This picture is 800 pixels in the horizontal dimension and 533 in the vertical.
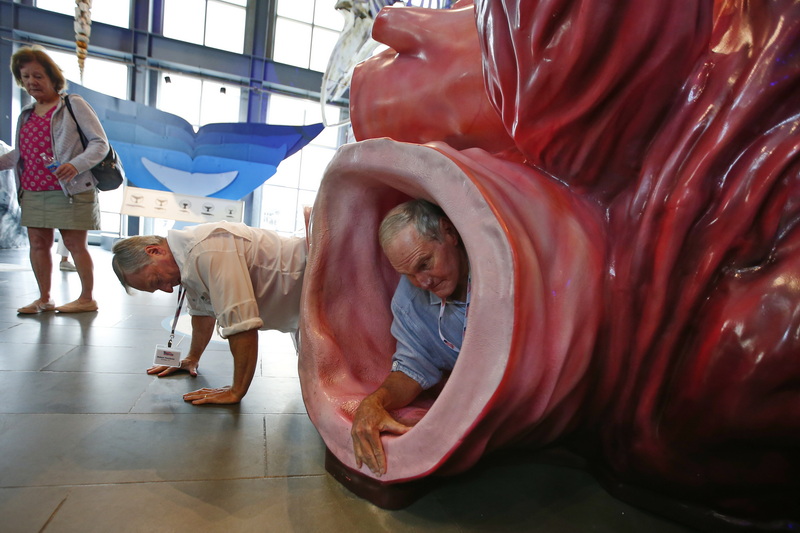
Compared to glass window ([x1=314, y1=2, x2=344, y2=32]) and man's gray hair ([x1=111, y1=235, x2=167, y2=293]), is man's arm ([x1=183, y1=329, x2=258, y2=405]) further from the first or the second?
glass window ([x1=314, y1=2, x2=344, y2=32])

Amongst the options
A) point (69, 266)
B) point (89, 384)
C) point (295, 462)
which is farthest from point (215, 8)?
point (295, 462)

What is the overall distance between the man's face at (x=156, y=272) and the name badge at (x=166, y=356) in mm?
313

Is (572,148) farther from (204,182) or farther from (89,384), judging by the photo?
(204,182)

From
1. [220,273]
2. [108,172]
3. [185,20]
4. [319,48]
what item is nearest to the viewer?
[220,273]

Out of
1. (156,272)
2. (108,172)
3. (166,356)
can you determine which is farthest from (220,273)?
(108,172)

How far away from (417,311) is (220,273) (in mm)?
728

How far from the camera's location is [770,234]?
30.8 inches

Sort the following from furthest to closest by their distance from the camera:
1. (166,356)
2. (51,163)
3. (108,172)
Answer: (108,172)
(51,163)
(166,356)

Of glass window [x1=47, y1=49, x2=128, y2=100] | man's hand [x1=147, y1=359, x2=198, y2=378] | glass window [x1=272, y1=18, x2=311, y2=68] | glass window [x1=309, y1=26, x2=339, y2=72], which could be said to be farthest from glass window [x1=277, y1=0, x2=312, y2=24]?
man's hand [x1=147, y1=359, x2=198, y2=378]

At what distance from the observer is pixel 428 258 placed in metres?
1.20

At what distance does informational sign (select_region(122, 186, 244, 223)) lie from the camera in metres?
4.99

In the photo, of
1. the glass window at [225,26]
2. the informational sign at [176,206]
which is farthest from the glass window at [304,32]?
the informational sign at [176,206]

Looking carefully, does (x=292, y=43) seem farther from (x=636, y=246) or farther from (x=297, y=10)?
(x=636, y=246)

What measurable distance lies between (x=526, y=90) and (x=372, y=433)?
0.80 meters
